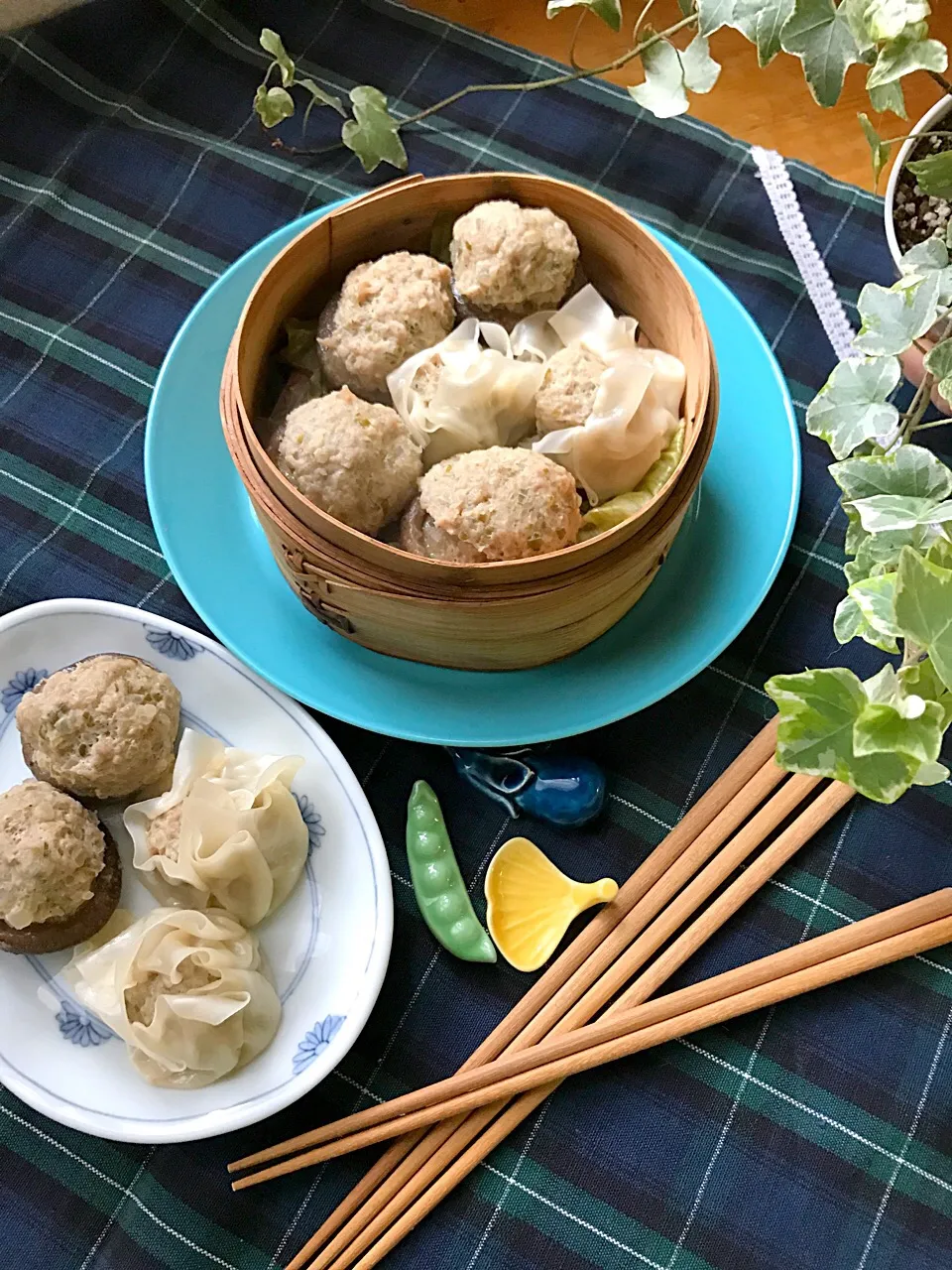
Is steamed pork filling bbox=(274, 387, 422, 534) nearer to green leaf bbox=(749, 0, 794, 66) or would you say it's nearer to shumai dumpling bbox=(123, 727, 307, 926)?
shumai dumpling bbox=(123, 727, 307, 926)

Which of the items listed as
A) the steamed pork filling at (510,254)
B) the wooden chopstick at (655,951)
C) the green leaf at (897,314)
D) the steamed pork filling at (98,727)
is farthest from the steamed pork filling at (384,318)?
the wooden chopstick at (655,951)

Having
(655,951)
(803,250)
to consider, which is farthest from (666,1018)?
(803,250)

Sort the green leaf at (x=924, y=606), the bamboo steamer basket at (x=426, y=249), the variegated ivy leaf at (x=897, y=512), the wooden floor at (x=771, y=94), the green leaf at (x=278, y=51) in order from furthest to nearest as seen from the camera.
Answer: the wooden floor at (x=771, y=94), the green leaf at (x=278, y=51), the bamboo steamer basket at (x=426, y=249), the variegated ivy leaf at (x=897, y=512), the green leaf at (x=924, y=606)

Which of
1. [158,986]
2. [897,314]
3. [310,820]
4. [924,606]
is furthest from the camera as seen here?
[310,820]

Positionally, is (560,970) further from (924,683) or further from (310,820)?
(924,683)

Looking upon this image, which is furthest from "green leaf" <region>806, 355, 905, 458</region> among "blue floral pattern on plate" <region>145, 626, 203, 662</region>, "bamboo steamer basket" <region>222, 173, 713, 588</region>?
"blue floral pattern on plate" <region>145, 626, 203, 662</region>

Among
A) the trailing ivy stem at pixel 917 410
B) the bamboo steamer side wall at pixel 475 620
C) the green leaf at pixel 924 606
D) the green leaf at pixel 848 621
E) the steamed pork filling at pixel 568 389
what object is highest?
the green leaf at pixel 924 606

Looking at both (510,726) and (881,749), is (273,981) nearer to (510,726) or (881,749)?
(510,726)

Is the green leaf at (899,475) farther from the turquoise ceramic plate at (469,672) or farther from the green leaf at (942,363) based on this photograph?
the turquoise ceramic plate at (469,672)
